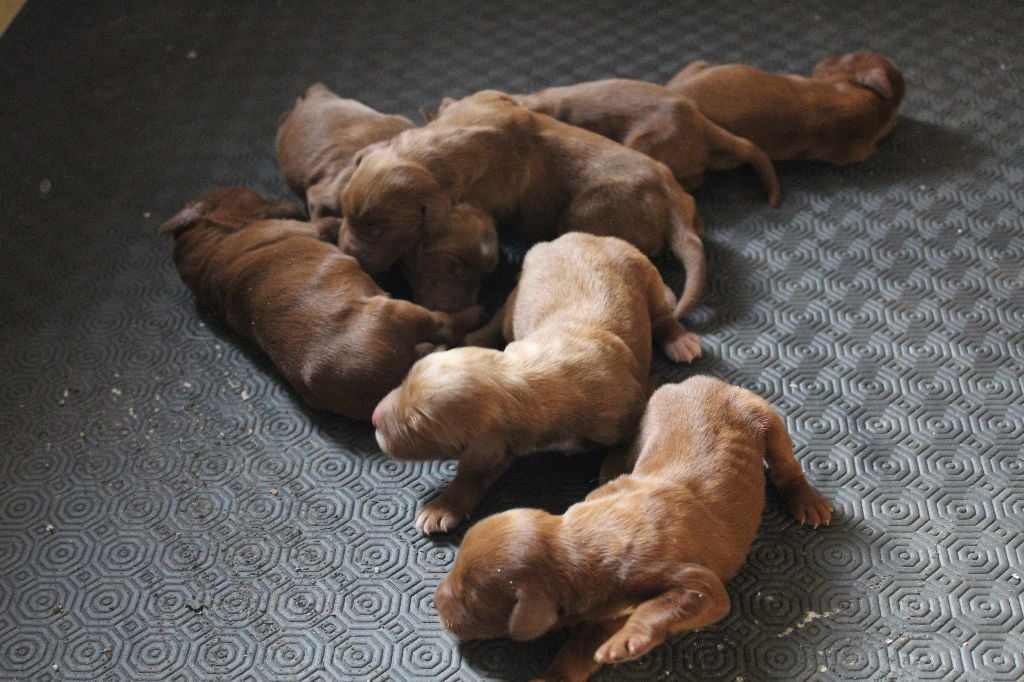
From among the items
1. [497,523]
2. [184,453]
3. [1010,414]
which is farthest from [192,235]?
[1010,414]

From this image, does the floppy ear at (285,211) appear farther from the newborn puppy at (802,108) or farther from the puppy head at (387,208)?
the newborn puppy at (802,108)

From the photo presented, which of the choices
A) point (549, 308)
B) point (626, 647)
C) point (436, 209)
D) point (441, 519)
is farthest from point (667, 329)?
point (626, 647)

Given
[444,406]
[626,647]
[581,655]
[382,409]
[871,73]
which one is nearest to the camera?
[626,647]

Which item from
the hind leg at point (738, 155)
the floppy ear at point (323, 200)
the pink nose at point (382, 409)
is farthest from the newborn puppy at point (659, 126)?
the pink nose at point (382, 409)

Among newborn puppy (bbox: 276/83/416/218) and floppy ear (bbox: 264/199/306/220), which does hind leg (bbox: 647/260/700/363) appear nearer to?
newborn puppy (bbox: 276/83/416/218)

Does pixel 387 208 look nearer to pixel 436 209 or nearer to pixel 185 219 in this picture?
pixel 436 209
